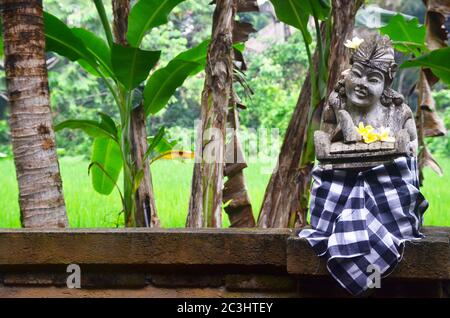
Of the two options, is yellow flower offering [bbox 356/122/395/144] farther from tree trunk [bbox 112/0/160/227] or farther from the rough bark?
the rough bark

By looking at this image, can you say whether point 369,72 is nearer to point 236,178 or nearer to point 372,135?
point 372,135

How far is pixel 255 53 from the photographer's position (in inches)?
458

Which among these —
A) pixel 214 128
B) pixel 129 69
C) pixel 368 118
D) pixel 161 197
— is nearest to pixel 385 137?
pixel 368 118

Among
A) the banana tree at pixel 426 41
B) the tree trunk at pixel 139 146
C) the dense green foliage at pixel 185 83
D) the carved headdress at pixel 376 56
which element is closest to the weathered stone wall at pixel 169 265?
the carved headdress at pixel 376 56

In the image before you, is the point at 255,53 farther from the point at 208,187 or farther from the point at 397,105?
the point at 397,105

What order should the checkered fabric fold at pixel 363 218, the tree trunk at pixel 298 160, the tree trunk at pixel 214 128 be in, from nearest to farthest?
the checkered fabric fold at pixel 363 218 → the tree trunk at pixel 214 128 → the tree trunk at pixel 298 160

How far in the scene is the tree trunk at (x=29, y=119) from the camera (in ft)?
11.4

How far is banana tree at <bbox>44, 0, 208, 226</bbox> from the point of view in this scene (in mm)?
3887

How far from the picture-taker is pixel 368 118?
3.10 meters

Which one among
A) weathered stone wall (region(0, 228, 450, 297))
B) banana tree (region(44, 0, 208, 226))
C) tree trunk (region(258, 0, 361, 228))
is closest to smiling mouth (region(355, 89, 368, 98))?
weathered stone wall (region(0, 228, 450, 297))

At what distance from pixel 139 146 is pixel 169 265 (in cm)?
140

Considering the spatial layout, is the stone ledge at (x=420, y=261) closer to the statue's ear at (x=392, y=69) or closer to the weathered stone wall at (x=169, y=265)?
the weathered stone wall at (x=169, y=265)

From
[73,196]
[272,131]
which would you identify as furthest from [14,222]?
[272,131]

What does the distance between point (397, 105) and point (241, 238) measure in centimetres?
85
